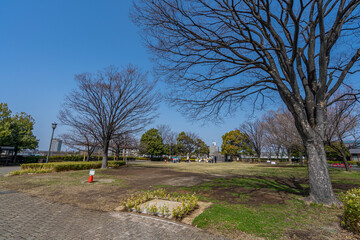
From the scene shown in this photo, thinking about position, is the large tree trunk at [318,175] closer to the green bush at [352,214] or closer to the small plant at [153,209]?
the green bush at [352,214]

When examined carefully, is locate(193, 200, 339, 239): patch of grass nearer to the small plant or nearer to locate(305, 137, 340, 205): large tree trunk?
locate(305, 137, 340, 205): large tree trunk

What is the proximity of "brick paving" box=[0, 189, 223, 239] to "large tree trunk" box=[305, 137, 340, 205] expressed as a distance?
13.7ft

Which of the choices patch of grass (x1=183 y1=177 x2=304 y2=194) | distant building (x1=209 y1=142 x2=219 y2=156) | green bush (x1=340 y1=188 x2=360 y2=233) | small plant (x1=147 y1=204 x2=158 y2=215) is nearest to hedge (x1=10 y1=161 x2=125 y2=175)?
patch of grass (x1=183 y1=177 x2=304 y2=194)

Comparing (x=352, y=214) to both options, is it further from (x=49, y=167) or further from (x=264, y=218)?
(x=49, y=167)

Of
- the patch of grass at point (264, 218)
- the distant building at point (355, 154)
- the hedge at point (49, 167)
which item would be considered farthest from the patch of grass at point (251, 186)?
the distant building at point (355, 154)

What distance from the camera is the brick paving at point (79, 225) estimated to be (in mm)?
3404

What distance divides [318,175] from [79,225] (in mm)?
6811

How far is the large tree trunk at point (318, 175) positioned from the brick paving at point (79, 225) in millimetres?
4163

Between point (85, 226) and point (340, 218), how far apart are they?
6.05m

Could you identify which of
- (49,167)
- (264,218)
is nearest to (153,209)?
(264,218)

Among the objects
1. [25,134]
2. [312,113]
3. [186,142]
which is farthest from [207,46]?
[186,142]

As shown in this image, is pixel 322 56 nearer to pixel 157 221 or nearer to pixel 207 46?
pixel 207 46

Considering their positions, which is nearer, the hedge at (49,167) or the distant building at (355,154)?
the hedge at (49,167)

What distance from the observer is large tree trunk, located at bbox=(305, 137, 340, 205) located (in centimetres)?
525
